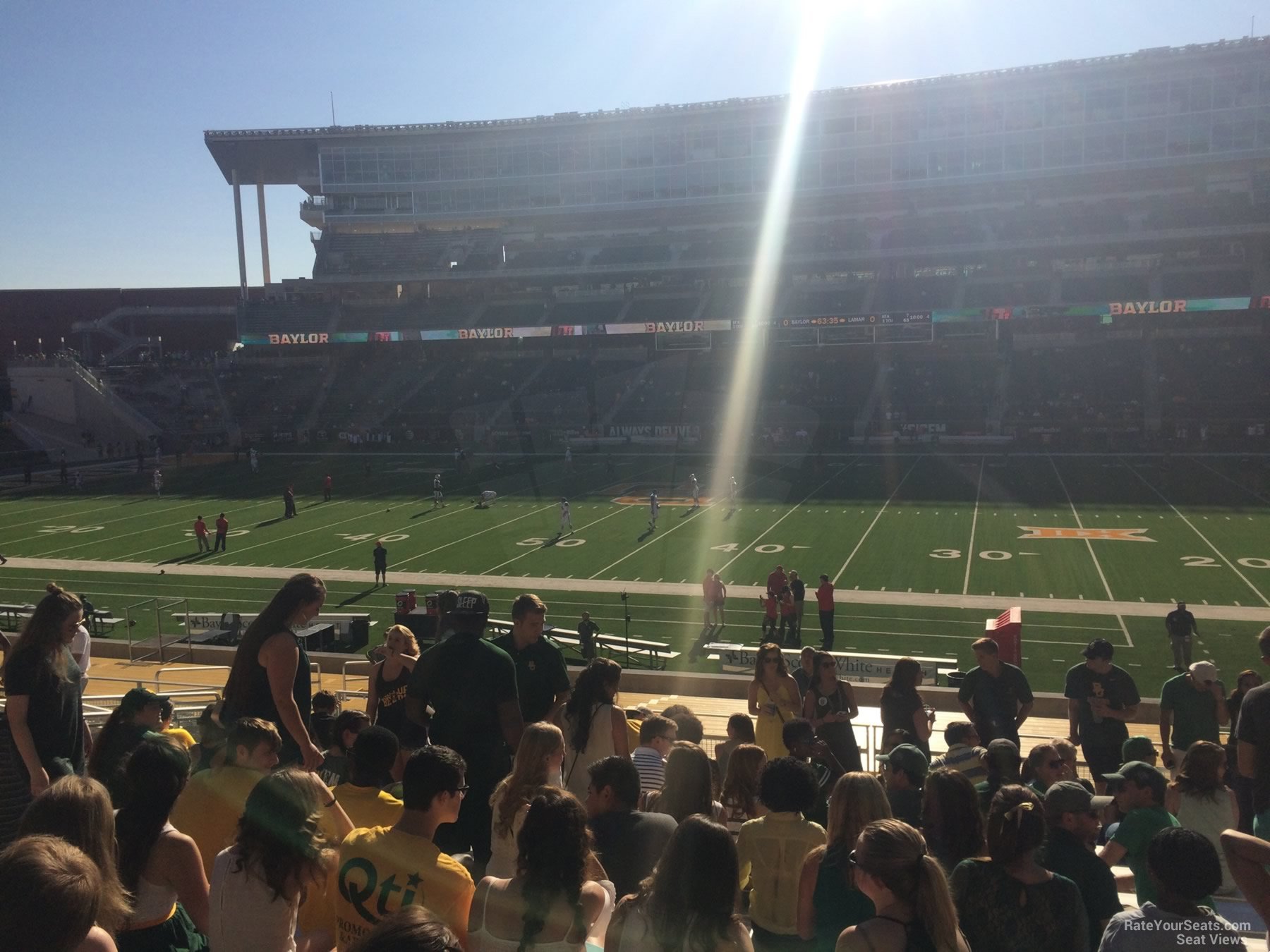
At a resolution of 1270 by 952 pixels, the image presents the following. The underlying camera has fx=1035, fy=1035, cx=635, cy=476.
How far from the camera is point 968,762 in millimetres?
5781

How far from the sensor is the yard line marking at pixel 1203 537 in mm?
20469

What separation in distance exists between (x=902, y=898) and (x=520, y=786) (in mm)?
1551

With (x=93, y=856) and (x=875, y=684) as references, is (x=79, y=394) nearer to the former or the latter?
(x=875, y=684)

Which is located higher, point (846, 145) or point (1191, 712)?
point (846, 145)

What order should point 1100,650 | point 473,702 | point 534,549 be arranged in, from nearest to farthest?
point 473,702
point 1100,650
point 534,549

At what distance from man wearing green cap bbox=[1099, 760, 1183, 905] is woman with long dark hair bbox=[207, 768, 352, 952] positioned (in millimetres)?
Result: 3304

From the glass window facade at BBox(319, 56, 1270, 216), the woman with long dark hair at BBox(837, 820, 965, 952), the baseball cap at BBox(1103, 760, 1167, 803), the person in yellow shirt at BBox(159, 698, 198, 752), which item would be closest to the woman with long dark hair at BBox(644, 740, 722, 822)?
the woman with long dark hair at BBox(837, 820, 965, 952)

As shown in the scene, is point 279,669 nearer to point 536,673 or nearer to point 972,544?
point 536,673

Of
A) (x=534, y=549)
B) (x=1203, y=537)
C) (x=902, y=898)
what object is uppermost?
(x=902, y=898)

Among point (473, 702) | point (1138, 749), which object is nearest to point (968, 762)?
point (1138, 749)

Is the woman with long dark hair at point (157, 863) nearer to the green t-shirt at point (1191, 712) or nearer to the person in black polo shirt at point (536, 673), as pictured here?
the person in black polo shirt at point (536, 673)

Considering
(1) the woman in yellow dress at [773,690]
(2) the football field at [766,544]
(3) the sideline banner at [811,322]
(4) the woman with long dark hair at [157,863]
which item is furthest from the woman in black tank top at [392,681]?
(3) the sideline banner at [811,322]

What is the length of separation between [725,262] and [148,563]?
1882 inches

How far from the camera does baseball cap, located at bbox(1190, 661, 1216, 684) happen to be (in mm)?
7070
